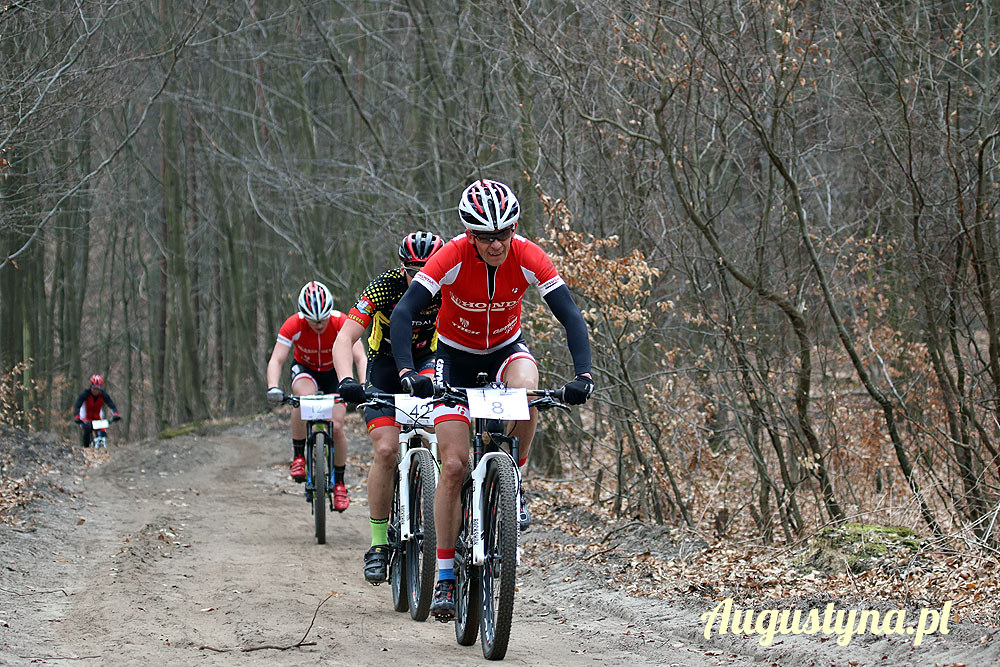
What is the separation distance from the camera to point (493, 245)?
5.68 meters

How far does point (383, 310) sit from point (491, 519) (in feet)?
7.66

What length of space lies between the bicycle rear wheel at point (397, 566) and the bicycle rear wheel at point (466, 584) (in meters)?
0.82

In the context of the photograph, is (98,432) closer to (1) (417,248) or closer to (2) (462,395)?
(1) (417,248)

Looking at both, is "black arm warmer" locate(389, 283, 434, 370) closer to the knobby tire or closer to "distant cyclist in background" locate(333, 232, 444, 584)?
"distant cyclist in background" locate(333, 232, 444, 584)

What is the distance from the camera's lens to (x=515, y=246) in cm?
592

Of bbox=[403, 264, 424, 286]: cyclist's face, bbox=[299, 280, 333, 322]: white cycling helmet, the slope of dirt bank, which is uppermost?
bbox=[299, 280, 333, 322]: white cycling helmet

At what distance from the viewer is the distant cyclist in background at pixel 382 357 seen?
702 cm

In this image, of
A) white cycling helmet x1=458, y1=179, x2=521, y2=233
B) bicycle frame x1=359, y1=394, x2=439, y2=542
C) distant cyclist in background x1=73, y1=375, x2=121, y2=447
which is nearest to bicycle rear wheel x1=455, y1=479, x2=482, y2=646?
bicycle frame x1=359, y1=394, x2=439, y2=542

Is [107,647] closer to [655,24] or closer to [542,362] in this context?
[542,362]

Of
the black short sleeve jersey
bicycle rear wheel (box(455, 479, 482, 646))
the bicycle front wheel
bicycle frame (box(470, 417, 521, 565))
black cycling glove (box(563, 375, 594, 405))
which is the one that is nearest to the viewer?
the bicycle front wheel

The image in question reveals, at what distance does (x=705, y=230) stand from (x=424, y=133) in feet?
26.8

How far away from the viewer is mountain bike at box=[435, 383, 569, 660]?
17.0 feet

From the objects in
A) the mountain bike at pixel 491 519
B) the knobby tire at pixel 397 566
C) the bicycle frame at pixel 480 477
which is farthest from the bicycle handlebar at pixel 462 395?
the knobby tire at pixel 397 566

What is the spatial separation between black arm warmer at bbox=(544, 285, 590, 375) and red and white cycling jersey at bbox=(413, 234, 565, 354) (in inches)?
2.2
